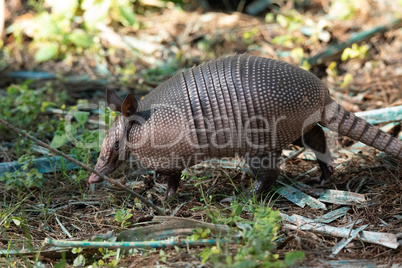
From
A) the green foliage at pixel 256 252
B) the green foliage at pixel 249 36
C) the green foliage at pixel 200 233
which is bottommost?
the green foliage at pixel 200 233

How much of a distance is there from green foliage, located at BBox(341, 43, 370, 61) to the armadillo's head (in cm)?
466

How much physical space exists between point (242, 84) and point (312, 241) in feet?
5.40

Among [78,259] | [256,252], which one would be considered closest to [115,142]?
[78,259]

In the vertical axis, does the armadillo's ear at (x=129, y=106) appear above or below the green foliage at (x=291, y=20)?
below

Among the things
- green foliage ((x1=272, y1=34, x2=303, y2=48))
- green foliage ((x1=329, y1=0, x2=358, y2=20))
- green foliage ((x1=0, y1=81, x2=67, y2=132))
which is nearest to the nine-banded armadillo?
green foliage ((x1=0, y1=81, x2=67, y2=132))

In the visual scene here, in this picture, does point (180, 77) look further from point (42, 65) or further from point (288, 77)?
point (42, 65)

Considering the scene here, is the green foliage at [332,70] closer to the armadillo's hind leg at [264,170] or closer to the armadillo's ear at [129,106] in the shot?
the armadillo's hind leg at [264,170]

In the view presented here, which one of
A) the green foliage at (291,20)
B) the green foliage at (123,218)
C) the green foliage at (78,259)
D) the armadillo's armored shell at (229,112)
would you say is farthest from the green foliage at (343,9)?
the green foliage at (78,259)

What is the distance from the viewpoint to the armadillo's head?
4.40 meters

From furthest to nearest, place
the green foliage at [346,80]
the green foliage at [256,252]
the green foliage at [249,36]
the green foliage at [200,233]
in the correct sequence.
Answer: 1. the green foliage at [249,36]
2. the green foliage at [346,80]
3. the green foliage at [200,233]
4. the green foliage at [256,252]

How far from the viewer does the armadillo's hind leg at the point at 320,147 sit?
186 inches

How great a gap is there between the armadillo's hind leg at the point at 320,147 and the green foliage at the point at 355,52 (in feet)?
10.6

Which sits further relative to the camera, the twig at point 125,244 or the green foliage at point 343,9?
the green foliage at point 343,9

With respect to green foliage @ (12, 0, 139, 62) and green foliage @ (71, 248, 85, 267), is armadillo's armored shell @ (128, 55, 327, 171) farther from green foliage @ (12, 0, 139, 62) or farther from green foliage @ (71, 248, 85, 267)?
green foliage @ (12, 0, 139, 62)
